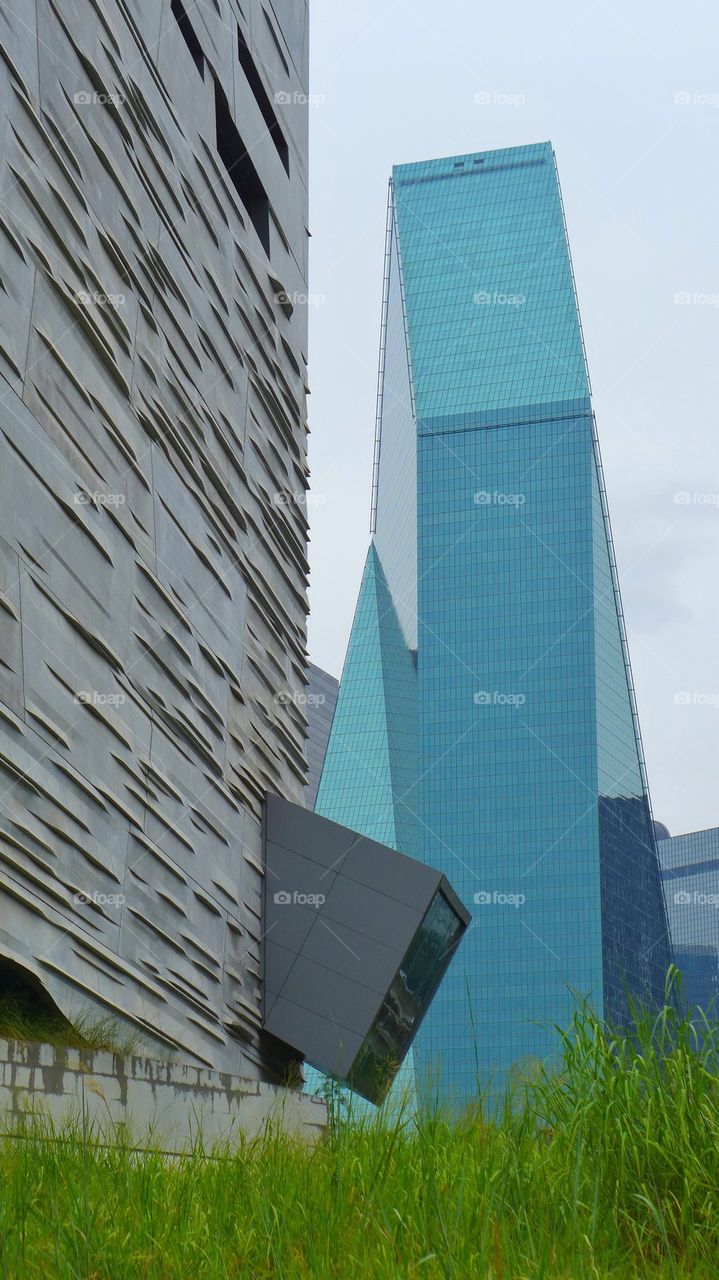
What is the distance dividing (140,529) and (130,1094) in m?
6.09

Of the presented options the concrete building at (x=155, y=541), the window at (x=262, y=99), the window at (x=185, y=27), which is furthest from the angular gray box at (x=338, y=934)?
the window at (x=262, y=99)

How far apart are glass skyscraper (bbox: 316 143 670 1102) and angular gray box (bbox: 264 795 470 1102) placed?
72.4 metres

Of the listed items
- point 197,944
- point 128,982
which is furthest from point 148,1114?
point 197,944

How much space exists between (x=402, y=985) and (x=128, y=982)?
8013 mm

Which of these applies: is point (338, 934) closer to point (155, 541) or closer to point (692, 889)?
point (155, 541)

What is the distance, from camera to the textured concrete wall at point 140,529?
1130cm

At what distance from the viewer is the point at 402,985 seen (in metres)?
20.2

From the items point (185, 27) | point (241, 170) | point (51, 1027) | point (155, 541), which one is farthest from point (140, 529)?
point (241, 170)

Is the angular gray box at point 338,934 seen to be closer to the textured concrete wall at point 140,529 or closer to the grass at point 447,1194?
the textured concrete wall at point 140,529

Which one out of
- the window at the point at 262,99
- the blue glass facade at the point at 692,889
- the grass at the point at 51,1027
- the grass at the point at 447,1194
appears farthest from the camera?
the blue glass facade at the point at 692,889

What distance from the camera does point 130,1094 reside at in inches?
442

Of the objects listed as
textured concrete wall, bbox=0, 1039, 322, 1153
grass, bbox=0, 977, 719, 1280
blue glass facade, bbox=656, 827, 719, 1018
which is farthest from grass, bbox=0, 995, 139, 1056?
blue glass facade, bbox=656, 827, 719, 1018

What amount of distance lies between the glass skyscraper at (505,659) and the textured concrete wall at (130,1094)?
78.7 m

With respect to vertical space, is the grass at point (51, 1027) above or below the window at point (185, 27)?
below
